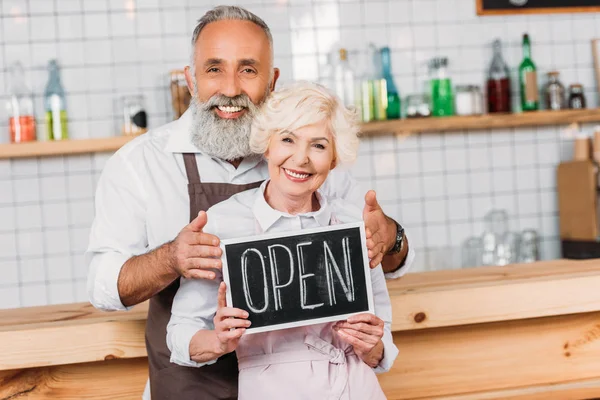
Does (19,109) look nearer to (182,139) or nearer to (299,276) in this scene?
(182,139)

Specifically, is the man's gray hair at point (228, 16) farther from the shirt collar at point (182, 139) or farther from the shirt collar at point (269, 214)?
the shirt collar at point (269, 214)

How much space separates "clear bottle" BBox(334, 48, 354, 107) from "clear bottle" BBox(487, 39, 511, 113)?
64cm

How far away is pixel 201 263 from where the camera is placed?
1.37m

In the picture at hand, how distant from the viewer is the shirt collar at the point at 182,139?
1.69m

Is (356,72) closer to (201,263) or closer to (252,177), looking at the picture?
(252,177)

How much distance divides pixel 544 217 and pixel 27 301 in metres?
2.34

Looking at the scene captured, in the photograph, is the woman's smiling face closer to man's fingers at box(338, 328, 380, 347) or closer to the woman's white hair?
the woman's white hair

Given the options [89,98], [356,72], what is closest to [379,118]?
[356,72]

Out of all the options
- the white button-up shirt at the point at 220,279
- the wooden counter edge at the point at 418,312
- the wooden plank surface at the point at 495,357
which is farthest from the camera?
the wooden plank surface at the point at 495,357

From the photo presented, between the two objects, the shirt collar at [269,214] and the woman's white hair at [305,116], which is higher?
the woman's white hair at [305,116]

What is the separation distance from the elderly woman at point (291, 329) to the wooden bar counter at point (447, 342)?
1.78ft

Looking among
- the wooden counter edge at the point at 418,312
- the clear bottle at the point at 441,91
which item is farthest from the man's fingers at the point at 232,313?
the clear bottle at the point at 441,91

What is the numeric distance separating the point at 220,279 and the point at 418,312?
0.73 metres

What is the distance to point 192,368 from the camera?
1.60 metres
